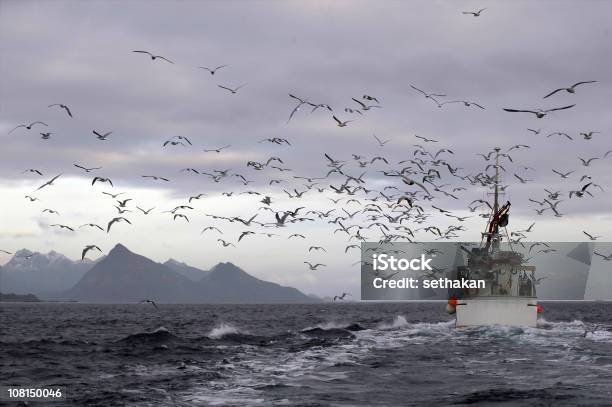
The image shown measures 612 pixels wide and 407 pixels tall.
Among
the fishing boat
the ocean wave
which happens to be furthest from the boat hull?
the ocean wave

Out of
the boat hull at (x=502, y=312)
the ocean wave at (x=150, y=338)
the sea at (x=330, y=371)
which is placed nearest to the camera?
the sea at (x=330, y=371)

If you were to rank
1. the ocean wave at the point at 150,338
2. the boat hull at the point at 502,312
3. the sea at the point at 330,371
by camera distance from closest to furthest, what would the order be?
the sea at the point at 330,371 < the ocean wave at the point at 150,338 < the boat hull at the point at 502,312

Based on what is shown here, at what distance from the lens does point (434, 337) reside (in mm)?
74562

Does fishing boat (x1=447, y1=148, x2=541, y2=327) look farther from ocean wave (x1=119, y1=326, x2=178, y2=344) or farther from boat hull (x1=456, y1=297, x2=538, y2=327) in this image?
ocean wave (x1=119, y1=326, x2=178, y2=344)

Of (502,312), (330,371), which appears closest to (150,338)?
(502,312)

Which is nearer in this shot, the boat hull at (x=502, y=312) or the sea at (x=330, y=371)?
the sea at (x=330, y=371)

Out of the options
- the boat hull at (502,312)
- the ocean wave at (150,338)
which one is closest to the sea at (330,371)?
the ocean wave at (150,338)

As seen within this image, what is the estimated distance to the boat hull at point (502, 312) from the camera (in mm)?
74688

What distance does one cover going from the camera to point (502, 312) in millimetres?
74812

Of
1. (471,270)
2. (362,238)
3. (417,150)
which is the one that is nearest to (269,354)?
(362,238)

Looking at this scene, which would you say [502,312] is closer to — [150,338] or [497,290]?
[497,290]

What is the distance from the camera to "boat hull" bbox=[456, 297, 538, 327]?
74.7m

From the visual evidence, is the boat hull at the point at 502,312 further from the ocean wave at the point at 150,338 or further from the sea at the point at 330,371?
the ocean wave at the point at 150,338

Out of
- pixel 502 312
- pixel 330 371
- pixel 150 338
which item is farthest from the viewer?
pixel 150 338
